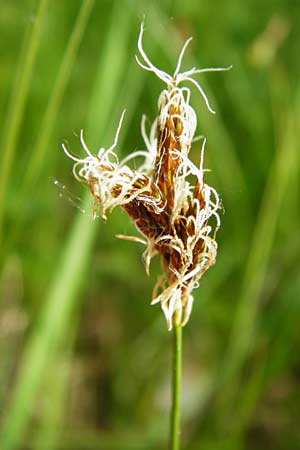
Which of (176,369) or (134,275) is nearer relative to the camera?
(176,369)

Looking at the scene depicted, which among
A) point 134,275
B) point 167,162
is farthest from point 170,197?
point 134,275

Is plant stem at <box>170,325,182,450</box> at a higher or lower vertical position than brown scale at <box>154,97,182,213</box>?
lower

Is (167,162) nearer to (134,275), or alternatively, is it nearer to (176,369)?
(176,369)

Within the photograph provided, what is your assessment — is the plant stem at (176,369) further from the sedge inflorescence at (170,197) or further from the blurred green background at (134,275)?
the blurred green background at (134,275)

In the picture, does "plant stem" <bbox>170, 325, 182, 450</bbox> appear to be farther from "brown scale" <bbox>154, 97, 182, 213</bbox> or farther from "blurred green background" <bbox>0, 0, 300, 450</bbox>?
"blurred green background" <bbox>0, 0, 300, 450</bbox>

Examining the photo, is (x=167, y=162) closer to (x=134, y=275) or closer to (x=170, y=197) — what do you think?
(x=170, y=197)

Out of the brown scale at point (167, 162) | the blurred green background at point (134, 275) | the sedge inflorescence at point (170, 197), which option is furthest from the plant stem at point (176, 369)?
the blurred green background at point (134, 275)

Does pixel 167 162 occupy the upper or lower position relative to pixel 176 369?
upper

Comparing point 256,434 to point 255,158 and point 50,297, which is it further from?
point 255,158

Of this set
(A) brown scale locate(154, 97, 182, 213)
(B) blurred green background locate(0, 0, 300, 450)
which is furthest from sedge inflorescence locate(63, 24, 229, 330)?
(B) blurred green background locate(0, 0, 300, 450)
